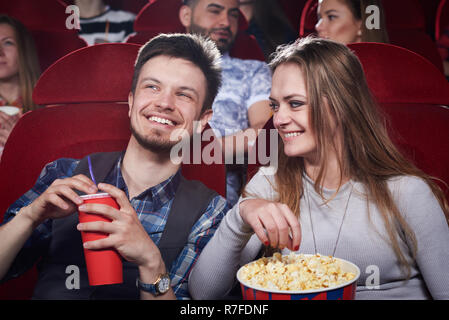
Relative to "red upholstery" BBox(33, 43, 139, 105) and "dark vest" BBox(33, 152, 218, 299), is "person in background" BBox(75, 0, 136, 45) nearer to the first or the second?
"red upholstery" BBox(33, 43, 139, 105)

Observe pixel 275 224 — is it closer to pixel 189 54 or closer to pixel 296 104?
pixel 296 104

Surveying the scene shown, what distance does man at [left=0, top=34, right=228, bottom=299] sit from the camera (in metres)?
0.85

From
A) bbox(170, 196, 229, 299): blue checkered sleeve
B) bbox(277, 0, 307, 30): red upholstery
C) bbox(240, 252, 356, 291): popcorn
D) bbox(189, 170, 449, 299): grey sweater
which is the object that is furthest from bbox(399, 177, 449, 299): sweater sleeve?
bbox(277, 0, 307, 30): red upholstery

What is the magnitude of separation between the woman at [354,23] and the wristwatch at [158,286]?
832 mm

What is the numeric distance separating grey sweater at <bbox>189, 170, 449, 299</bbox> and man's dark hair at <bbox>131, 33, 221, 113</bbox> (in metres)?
0.38

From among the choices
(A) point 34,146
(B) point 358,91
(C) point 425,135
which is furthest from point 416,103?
(A) point 34,146

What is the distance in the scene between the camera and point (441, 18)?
54.2 inches

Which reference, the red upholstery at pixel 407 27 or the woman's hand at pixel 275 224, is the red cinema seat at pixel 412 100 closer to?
the red upholstery at pixel 407 27

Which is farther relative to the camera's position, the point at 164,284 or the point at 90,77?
the point at 90,77

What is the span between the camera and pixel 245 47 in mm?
1617

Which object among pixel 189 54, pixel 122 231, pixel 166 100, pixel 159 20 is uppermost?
pixel 159 20

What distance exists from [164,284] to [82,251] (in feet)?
0.78

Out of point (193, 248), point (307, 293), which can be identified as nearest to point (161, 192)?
point (193, 248)

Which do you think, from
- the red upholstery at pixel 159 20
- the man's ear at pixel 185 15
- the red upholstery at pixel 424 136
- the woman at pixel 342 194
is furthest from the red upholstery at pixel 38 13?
the red upholstery at pixel 424 136
